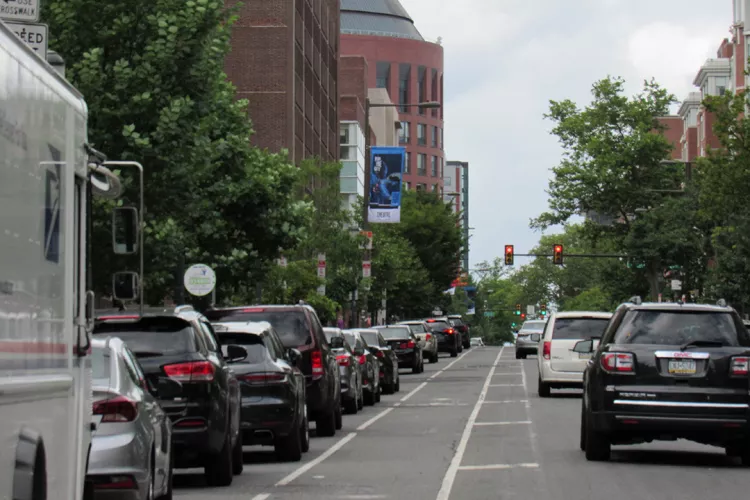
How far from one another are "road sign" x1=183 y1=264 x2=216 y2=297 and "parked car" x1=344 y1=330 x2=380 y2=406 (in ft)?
9.25

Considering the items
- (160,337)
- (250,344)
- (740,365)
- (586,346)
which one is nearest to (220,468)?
(160,337)

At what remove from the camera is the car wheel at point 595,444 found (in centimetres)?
1730

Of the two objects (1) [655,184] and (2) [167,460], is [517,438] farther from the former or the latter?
(1) [655,184]

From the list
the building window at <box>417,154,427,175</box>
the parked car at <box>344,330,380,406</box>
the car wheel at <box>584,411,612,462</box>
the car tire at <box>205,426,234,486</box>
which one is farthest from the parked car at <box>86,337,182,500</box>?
the building window at <box>417,154,427,175</box>

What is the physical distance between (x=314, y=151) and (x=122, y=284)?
73038mm

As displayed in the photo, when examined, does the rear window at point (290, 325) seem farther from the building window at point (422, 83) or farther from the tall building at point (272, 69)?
the building window at point (422, 83)

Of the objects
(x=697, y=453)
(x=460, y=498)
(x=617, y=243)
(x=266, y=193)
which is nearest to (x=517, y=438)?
(x=697, y=453)

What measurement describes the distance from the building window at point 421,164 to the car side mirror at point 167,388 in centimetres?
15983

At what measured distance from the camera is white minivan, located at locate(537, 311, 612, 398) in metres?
33.2

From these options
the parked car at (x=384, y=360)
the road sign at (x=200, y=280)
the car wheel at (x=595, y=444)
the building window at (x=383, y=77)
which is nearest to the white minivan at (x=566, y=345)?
the parked car at (x=384, y=360)

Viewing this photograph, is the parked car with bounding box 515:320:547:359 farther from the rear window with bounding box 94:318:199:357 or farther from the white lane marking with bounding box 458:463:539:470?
the rear window with bounding box 94:318:199:357

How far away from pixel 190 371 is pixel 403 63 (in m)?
150

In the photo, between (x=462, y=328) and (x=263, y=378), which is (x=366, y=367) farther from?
(x=462, y=328)

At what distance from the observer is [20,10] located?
12.3m
